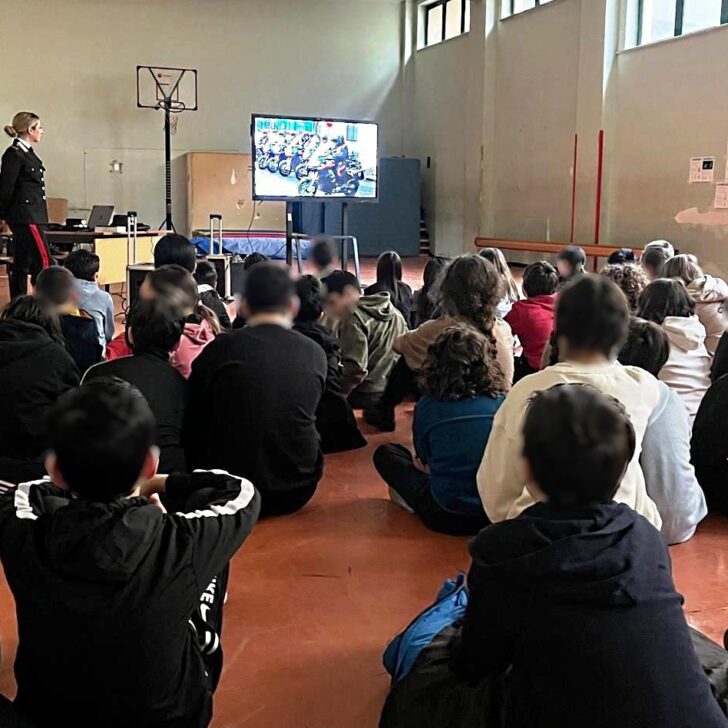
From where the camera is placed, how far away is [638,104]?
9000mm

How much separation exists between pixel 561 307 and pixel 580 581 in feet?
2.95

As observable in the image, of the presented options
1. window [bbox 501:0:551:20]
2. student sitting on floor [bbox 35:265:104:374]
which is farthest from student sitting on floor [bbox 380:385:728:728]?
window [bbox 501:0:551:20]

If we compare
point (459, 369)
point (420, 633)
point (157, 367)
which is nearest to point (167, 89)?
point (157, 367)

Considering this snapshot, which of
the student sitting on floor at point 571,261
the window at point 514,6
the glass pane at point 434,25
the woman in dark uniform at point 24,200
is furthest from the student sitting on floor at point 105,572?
the glass pane at point 434,25

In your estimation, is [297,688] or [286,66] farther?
[286,66]

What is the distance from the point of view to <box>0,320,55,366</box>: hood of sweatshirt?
2.75 meters

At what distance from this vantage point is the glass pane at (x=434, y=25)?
42.6 ft

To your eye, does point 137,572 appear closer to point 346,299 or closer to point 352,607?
point 352,607

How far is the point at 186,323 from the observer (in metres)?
3.12

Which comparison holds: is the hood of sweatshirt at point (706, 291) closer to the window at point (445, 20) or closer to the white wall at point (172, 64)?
the window at point (445, 20)

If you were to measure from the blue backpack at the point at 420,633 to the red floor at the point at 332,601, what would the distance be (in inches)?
3.7

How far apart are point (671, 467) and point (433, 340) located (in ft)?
3.61

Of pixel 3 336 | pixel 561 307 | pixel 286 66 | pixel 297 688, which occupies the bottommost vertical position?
pixel 297 688

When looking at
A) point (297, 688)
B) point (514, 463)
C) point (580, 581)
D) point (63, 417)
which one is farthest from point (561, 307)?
point (63, 417)
